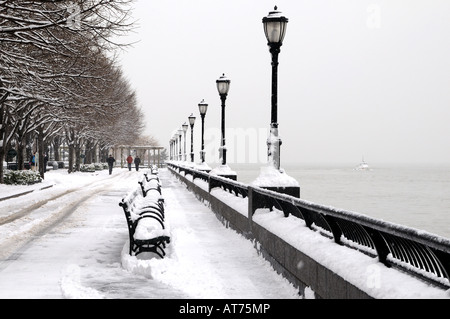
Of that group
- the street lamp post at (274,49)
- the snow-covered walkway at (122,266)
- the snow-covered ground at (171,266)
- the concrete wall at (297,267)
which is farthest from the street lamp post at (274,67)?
the snow-covered walkway at (122,266)

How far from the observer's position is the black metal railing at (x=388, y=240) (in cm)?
467

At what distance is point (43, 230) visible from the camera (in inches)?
566

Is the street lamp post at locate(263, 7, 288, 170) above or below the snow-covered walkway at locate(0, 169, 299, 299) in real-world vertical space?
above

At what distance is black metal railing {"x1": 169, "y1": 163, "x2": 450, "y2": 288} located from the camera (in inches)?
184

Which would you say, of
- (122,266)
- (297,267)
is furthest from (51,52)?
(297,267)

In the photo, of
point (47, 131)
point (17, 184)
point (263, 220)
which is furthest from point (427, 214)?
point (263, 220)

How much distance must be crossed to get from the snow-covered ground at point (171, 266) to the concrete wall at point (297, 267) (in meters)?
0.10

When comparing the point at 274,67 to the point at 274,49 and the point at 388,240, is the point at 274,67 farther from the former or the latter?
the point at 388,240

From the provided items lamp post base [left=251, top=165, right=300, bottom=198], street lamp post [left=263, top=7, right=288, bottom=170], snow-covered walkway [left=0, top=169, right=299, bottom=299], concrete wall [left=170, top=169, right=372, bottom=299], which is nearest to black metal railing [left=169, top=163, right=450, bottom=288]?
concrete wall [left=170, top=169, right=372, bottom=299]

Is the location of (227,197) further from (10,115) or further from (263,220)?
(10,115)

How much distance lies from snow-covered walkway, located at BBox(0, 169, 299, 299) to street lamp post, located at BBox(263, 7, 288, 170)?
1.94 metres

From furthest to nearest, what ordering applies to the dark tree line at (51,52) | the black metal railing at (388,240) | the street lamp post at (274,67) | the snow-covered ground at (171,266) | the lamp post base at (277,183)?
1. the dark tree line at (51,52)
2. the street lamp post at (274,67)
3. the lamp post base at (277,183)
4. the snow-covered ground at (171,266)
5. the black metal railing at (388,240)

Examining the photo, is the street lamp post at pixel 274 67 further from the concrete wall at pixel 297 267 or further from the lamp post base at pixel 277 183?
the concrete wall at pixel 297 267

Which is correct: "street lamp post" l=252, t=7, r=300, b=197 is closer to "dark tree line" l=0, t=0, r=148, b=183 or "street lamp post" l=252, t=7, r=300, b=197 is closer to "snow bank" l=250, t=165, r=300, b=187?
"snow bank" l=250, t=165, r=300, b=187
